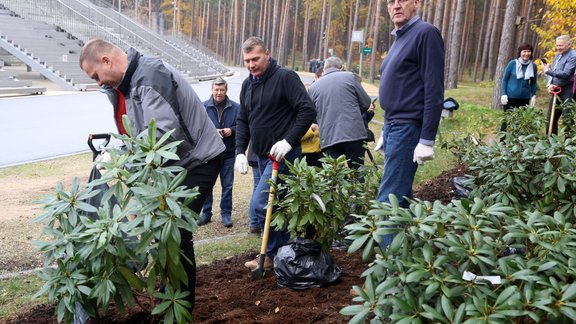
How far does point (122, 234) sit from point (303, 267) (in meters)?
1.45

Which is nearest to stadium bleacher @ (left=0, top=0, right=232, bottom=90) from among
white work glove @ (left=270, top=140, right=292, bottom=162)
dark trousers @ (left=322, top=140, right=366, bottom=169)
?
dark trousers @ (left=322, top=140, right=366, bottom=169)

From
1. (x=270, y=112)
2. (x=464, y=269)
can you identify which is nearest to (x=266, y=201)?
(x=270, y=112)

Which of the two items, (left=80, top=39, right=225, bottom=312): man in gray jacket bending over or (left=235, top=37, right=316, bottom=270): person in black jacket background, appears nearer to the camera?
(left=80, top=39, right=225, bottom=312): man in gray jacket bending over

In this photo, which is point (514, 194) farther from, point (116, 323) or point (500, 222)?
point (116, 323)

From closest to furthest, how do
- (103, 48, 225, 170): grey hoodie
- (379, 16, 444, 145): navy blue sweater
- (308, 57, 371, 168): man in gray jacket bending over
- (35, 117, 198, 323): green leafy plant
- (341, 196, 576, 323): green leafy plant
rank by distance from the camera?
1. (341, 196, 576, 323): green leafy plant
2. (35, 117, 198, 323): green leafy plant
3. (103, 48, 225, 170): grey hoodie
4. (379, 16, 444, 145): navy blue sweater
5. (308, 57, 371, 168): man in gray jacket bending over

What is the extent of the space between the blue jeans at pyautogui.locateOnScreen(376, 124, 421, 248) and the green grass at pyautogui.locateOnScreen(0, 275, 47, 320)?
253cm

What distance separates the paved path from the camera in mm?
10688

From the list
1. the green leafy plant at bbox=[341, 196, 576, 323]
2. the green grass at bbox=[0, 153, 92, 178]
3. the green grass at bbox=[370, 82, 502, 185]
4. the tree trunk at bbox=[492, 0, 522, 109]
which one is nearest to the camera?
the green leafy plant at bbox=[341, 196, 576, 323]

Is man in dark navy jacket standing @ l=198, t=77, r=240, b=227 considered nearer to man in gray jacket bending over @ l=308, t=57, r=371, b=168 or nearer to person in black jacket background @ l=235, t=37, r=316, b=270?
man in gray jacket bending over @ l=308, t=57, r=371, b=168

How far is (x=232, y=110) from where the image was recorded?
6.70 m

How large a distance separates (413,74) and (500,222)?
4.46 ft

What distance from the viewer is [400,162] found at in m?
3.75

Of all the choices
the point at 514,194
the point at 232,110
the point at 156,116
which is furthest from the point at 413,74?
the point at 232,110

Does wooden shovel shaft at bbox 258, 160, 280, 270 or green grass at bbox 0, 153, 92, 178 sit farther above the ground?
wooden shovel shaft at bbox 258, 160, 280, 270
